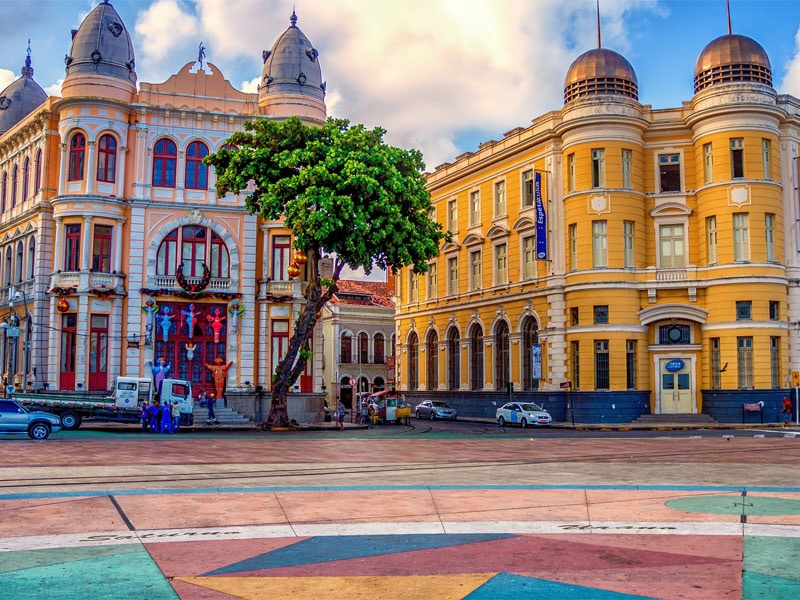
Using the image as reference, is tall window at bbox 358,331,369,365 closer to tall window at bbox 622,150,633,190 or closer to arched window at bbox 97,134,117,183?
tall window at bbox 622,150,633,190

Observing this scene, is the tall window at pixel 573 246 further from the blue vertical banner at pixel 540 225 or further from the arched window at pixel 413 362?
the arched window at pixel 413 362

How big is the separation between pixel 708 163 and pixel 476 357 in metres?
18.7

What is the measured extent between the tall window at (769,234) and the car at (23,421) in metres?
34.1

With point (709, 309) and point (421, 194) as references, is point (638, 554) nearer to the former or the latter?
point (421, 194)

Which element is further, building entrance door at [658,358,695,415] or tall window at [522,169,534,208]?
tall window at [522,169,534,208]

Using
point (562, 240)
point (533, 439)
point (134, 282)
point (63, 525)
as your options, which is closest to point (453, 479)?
point (63, 525)

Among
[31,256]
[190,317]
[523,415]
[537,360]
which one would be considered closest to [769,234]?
[537,360]

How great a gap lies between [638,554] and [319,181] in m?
27.3

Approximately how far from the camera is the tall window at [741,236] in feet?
142

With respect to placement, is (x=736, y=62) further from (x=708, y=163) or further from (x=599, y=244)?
(x=599, y=244)

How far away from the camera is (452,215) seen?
193ft

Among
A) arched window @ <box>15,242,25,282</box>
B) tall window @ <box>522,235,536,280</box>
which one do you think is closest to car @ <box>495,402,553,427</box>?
tall window @ <box>522,235,536,280</box>

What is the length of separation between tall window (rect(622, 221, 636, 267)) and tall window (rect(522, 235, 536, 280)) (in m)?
5.88

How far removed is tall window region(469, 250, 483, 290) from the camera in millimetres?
55000
